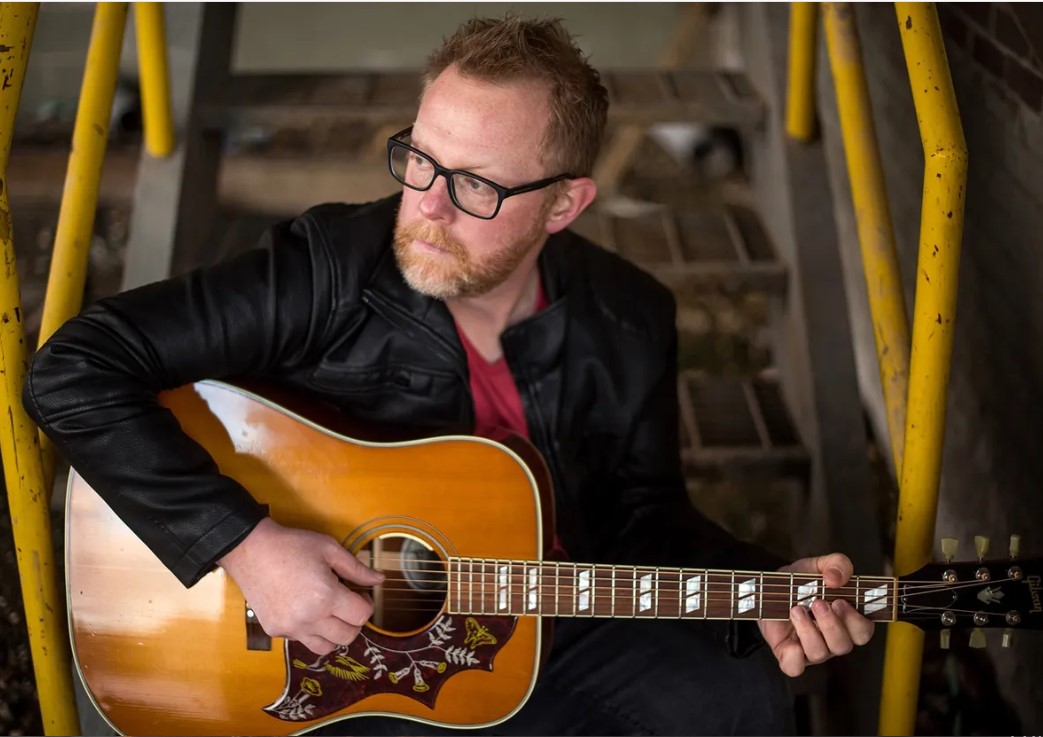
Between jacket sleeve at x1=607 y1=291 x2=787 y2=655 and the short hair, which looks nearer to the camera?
the short hair

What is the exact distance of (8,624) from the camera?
2.09 m

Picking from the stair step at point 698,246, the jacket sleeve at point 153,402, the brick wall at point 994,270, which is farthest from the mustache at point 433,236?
the brick wall at point 994,270

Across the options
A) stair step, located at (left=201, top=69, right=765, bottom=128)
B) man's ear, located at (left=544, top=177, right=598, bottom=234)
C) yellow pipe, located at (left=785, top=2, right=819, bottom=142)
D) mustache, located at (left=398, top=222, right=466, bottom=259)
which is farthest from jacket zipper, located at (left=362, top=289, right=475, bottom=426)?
yellow pipe, located at (left=785, top=2, right=819, bottom=142)

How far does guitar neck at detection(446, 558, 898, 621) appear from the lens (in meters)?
1.62

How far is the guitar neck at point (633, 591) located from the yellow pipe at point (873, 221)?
310 mm

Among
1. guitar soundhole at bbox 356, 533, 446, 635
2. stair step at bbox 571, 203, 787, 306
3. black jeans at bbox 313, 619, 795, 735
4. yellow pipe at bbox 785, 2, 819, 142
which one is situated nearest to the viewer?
guitar soundhole at bbox 356, 533, 446, 635

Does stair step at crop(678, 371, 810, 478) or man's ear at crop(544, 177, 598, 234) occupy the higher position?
man's ear at crop(544, 177, 598, 234)

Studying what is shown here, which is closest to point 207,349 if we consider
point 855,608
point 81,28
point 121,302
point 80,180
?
point 121,302

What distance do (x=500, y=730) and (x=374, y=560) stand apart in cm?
36

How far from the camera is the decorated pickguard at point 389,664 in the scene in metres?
1.67

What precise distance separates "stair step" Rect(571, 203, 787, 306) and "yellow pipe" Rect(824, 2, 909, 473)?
60 centimetres

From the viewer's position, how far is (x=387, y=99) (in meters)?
2.64

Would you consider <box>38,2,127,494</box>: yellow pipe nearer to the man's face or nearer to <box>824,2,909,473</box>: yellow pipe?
the man's face

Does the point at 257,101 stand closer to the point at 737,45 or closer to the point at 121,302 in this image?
the point at 121,302
